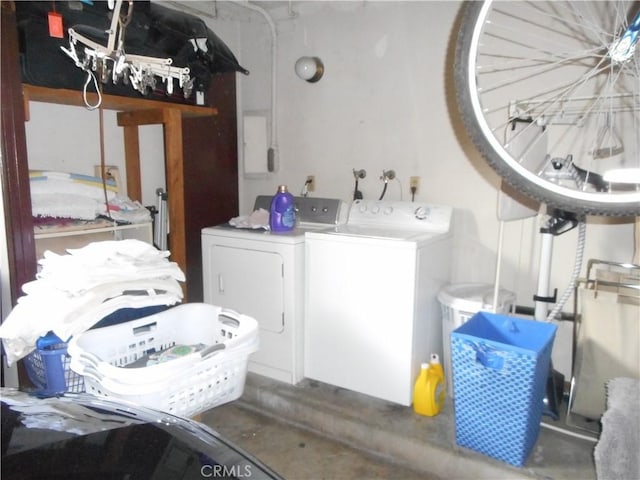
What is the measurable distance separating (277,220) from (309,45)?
3.80ft

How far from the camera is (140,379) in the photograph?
3.34ft

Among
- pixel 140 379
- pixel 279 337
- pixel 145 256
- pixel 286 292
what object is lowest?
pixel 279 337

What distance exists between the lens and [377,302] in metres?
2.04

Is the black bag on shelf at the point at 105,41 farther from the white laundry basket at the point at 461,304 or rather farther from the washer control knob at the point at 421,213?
the white laundry basket at the point at 461,304

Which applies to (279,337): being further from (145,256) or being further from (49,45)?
(49,45)

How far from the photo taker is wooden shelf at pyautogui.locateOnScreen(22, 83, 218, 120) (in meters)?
1.67

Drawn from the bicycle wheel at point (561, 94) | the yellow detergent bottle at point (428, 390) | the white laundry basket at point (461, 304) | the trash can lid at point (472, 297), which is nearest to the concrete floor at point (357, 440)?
the yellow detergent bottle at point (428, 390)

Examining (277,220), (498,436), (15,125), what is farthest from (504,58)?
(15,125)

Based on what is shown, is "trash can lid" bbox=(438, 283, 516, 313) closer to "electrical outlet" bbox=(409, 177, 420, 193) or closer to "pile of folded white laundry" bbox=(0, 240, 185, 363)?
"electrical outlet" bbox=(409, 177, 420, 193)

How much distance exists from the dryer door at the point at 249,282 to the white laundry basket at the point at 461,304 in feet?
2.61

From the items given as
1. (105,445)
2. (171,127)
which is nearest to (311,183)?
(171,127)

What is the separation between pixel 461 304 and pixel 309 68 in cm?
159

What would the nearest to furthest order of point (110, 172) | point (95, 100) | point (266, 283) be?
point (95, 100), point (266, 283), point (110, 172)

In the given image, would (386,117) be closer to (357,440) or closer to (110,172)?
(110,172)
